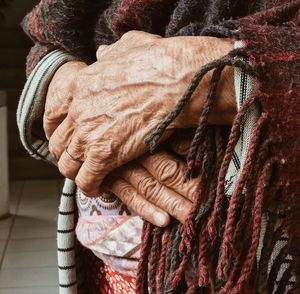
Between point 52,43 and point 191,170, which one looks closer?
point 191,170

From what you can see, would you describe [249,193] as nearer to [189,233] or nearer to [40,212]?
[189,233]

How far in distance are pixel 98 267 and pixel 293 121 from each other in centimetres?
47

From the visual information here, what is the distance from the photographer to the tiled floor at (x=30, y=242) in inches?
96.2

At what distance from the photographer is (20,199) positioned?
360cm

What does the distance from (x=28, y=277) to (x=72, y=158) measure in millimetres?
1924

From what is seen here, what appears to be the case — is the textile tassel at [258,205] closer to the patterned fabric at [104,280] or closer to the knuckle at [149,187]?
the knuckle at [149,187]

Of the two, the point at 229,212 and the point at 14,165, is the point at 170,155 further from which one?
the point at 14,165

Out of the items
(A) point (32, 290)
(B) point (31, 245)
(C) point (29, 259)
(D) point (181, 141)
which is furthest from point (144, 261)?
(B) point (31, 245)

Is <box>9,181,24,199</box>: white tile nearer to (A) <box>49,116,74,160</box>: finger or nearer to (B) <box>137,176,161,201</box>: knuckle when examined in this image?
(A) <box>49,116,74,160</box>: finger

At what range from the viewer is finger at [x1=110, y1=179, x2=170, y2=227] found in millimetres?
613

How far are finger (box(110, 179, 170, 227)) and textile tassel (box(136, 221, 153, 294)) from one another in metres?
0.01

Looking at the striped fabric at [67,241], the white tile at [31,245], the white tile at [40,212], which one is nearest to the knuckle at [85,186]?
the striped fabric at [67,241]

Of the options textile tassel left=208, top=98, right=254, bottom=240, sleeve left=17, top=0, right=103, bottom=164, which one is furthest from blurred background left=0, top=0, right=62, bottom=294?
textile tassel left=208, top=98, right=254, bottom=240

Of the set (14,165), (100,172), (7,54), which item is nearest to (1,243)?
(14,165)
